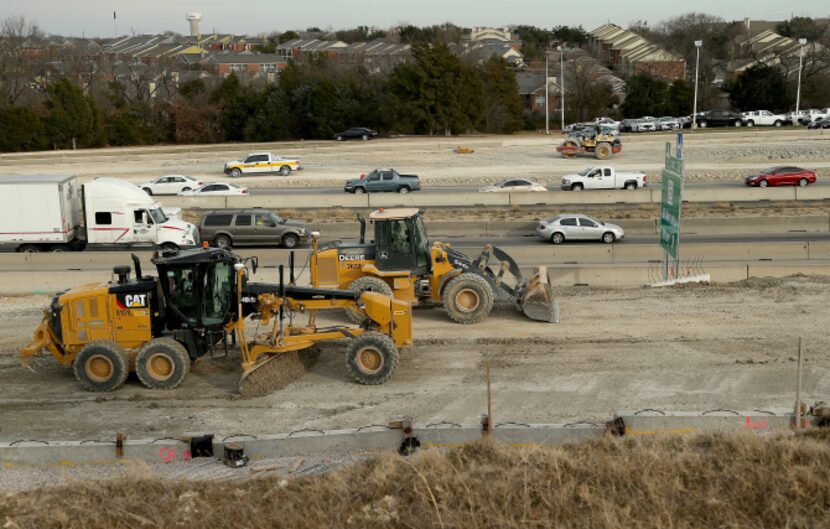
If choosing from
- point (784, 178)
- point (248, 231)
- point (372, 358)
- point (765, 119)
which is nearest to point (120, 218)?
point (248, 231)

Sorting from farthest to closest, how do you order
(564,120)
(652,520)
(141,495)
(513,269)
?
1. (564,120)
2. (513,269)
3. (141,495)
4. (652,520)

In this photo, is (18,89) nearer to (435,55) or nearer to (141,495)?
(435,55)

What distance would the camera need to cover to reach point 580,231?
1280 inches

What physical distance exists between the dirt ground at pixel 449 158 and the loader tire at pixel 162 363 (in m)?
36.0

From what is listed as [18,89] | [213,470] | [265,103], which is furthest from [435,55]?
[213,470]

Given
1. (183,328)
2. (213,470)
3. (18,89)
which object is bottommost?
(213,470)

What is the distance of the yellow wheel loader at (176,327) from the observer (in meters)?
15.8

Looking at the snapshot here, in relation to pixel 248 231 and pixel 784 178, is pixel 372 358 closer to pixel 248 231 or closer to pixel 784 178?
pixel 248 231

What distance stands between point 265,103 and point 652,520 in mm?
72825

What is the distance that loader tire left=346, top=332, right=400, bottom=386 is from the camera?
16281mm

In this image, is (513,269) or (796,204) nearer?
(513,269)

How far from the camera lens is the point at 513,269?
2089 centimetres

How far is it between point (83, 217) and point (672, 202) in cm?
1878

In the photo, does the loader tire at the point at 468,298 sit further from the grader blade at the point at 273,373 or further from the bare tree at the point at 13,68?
the bare tree at the point at 13,68
